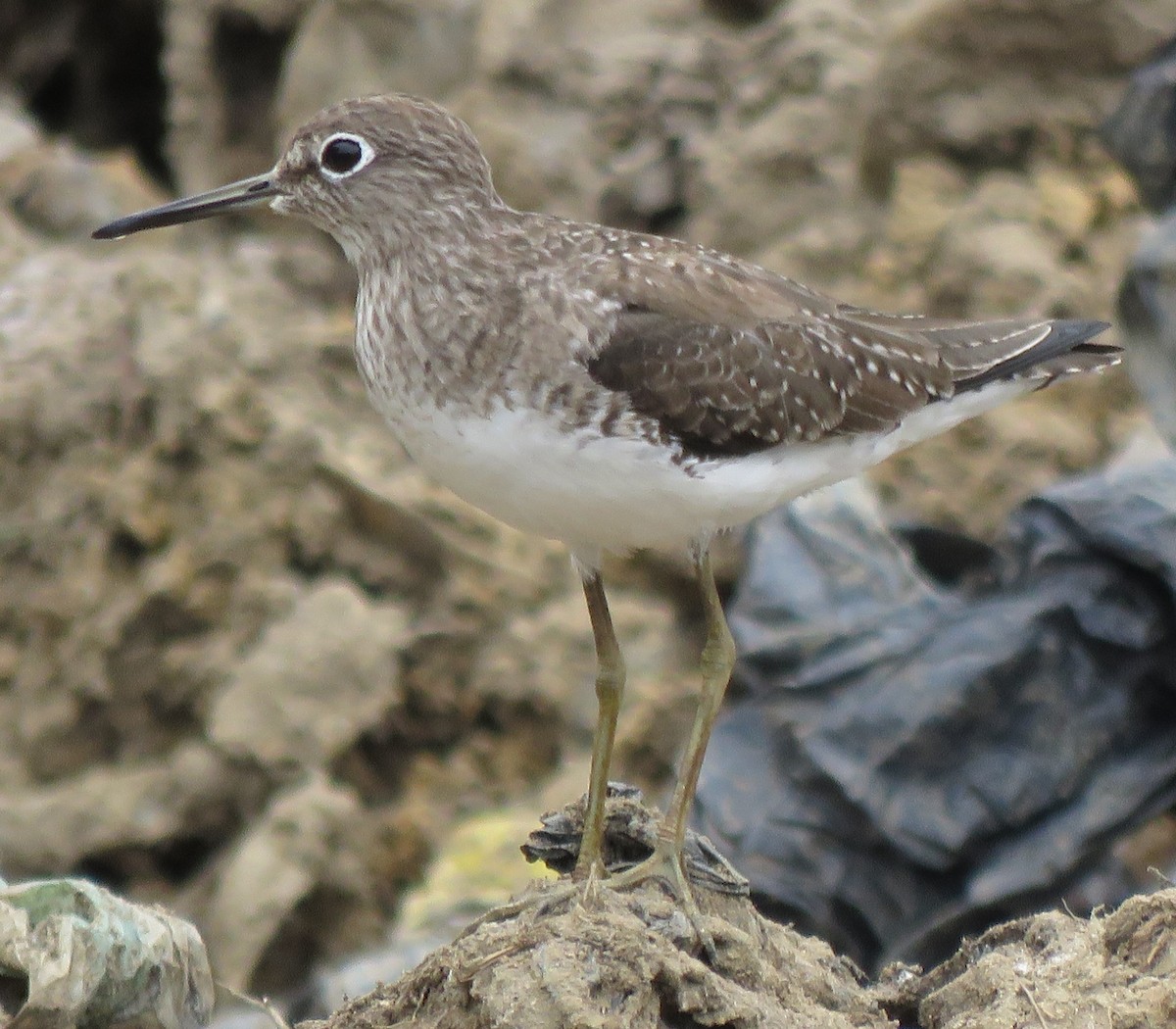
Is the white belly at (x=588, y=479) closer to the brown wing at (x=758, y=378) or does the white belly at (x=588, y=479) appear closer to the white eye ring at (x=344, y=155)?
the brown wing at (x=758, y=378)

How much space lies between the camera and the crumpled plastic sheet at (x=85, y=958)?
363 centimetres

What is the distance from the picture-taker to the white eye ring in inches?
184

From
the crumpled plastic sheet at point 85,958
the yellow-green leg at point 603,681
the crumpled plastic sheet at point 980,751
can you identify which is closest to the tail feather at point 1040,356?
the crumpled plastic sheet at point 980,751

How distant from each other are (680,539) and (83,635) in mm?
3005

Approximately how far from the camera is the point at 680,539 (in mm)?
4520

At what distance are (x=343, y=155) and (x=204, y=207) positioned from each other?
447 mm

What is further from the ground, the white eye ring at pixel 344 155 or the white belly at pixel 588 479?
the white eye ring at pixel 344 155

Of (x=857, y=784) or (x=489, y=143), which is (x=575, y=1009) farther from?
(x=489, y=143)

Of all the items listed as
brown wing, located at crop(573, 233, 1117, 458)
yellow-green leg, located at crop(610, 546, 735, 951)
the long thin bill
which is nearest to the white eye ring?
the long thin bill

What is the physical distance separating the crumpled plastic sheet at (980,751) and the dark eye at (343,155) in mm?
2022

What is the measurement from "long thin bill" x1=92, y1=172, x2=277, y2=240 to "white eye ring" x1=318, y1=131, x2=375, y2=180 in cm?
19

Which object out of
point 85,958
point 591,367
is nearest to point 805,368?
point 591,367

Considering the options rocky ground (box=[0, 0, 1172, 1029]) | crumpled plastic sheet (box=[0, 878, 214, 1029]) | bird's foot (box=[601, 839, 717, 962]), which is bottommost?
rocky ground (box=[0, 0, 1172, 1029])

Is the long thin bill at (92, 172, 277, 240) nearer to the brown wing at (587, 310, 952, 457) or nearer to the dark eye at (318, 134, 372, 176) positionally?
the dark eye at (318, 134, 372, 176)
